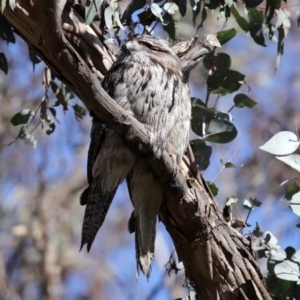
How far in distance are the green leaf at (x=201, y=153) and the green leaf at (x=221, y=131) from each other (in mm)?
39

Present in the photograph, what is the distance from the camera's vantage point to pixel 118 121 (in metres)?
2.31

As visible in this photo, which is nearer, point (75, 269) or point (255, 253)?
point (255, 253)

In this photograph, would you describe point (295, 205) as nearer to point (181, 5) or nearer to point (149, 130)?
point (149, 130)

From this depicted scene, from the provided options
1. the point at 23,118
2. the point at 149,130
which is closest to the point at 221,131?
the point at 149,130

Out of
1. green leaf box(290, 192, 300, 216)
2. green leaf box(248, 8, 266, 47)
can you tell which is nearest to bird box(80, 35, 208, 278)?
green leaf box(248, 8, 266, 47)

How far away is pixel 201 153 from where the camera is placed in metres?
3.11

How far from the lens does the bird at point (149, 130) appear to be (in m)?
2.84

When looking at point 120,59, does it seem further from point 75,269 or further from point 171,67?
point 75,269

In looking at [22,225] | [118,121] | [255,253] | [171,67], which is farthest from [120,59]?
Result: [22,225]

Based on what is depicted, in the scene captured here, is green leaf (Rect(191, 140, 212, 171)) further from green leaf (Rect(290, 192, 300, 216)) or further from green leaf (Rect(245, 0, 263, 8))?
green leaf (Rect(245, 0, 263, 8))

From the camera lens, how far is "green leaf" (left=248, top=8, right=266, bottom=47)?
321 cm

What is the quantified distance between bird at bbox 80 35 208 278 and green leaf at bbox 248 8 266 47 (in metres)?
0.32

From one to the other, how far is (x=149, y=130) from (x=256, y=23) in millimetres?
818

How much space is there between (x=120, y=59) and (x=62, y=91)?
0.56 metres
